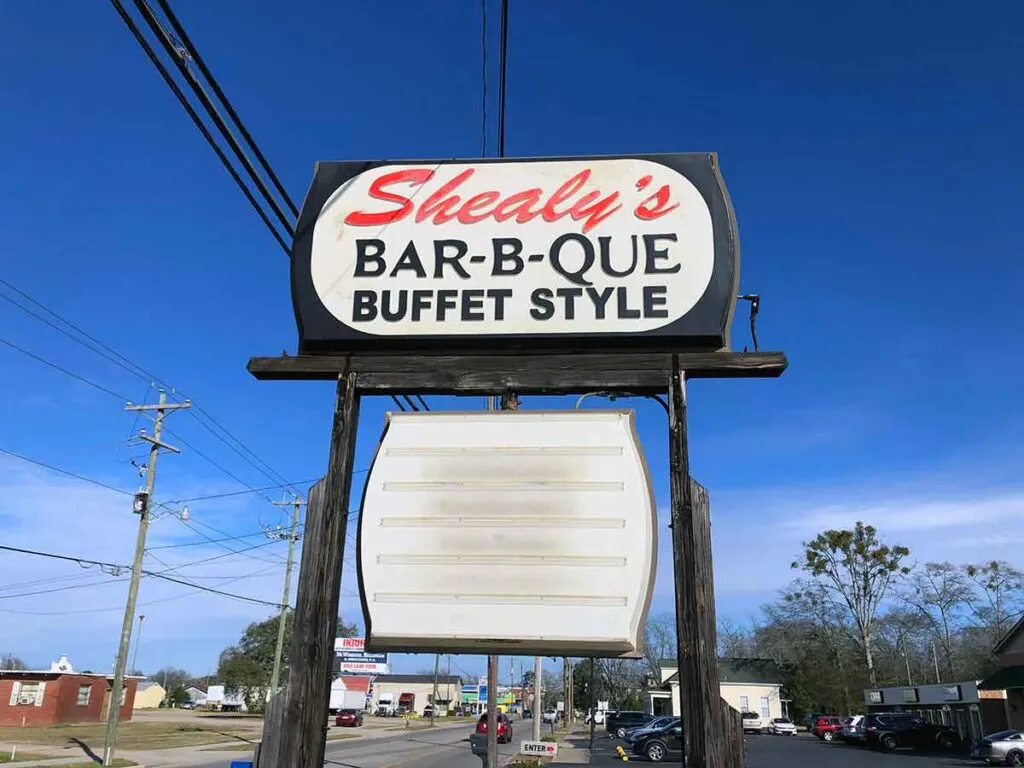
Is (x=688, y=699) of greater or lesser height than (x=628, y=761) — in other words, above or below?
above

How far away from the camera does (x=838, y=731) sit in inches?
1790

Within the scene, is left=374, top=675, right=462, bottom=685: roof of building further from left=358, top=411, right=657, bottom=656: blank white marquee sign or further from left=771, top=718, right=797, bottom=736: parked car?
left=358, top=411, right=657, bottom=656: blank white marquee sign

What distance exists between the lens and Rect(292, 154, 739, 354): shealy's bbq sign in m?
5.09

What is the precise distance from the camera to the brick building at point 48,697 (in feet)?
152

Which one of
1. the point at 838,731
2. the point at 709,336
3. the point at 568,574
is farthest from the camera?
the point at 838,731

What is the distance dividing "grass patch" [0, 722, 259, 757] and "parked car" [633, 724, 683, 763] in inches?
782

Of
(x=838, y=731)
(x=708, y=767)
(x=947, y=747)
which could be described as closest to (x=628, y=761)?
(x=947, y=747)

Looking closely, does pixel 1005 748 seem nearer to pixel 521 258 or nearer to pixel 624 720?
pixel 624 720

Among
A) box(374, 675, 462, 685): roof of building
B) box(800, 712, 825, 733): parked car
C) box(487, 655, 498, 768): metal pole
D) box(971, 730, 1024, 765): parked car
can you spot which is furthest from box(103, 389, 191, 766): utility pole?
box(374, 675, 462, 685): roof of building

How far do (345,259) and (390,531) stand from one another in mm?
1910

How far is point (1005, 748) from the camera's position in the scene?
28.5 m

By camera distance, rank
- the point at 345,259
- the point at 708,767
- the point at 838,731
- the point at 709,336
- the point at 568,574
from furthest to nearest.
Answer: the point at 838,731
the point at 345,259
the point at 709,336
the point at 568,574
the point at 708,767

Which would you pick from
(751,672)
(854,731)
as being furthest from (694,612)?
(751,672)

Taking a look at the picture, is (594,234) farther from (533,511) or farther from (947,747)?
(947,747)
